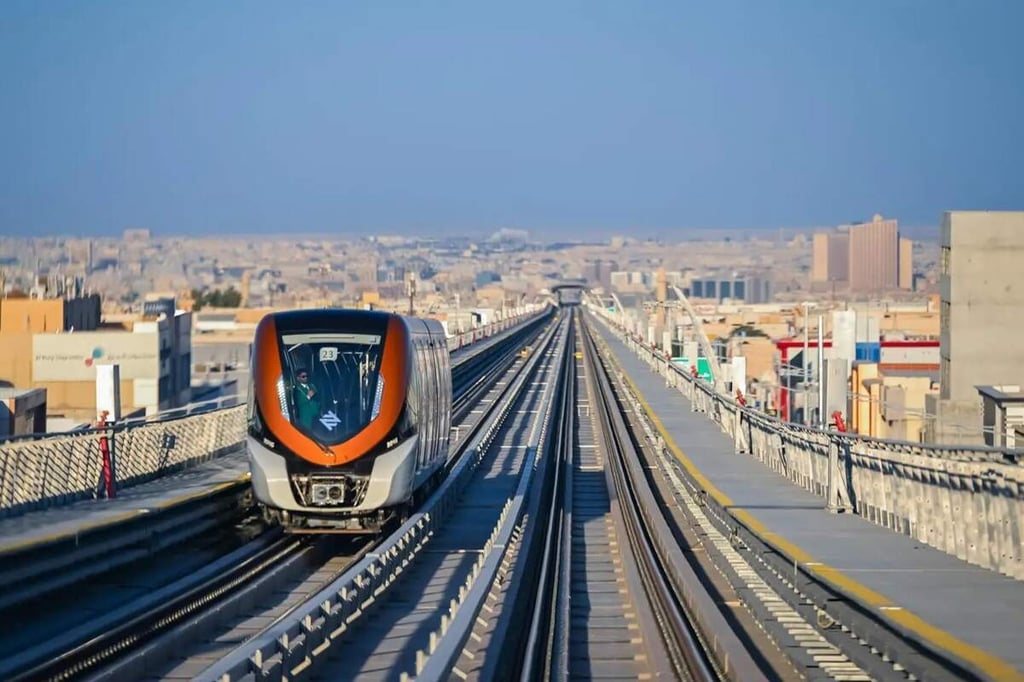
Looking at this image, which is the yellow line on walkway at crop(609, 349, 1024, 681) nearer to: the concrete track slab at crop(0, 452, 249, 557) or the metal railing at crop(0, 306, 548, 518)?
the concrete track slab at crop(0, 452, 249, 557)

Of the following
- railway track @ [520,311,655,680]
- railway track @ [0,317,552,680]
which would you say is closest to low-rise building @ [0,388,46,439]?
railway track @ [520,311,655,680]

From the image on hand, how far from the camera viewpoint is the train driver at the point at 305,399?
16.3 metres

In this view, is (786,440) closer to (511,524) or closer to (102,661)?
(511,524)

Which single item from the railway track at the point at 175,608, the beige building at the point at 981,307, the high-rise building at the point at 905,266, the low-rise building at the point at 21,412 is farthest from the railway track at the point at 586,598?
the high-rise building at the point at 905,266

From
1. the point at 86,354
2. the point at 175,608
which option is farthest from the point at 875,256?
the point at 175,608

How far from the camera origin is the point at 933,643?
30.3 feet

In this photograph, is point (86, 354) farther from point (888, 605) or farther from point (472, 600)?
point (888, 605)

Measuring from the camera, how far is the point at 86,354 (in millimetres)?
48906

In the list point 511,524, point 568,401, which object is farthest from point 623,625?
point 568,401

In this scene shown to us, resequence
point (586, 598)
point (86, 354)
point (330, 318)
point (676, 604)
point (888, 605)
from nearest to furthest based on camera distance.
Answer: point (888, 605) → point (676, 604) → point (586, 598) → point (330, 318) → point (86, 354)

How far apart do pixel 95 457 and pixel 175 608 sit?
7.22 meters

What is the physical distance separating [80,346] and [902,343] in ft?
92.6

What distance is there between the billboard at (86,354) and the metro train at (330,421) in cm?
3251

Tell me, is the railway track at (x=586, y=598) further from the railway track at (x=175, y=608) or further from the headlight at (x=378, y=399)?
the headlight at (x=378, y=399)
